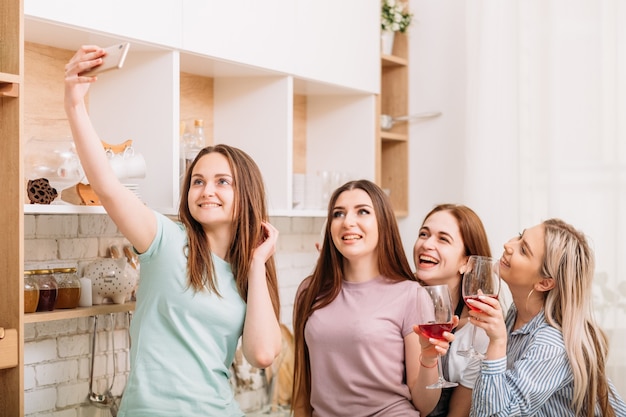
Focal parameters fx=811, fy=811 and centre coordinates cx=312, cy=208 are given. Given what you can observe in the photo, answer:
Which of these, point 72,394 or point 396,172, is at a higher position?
point 396,172

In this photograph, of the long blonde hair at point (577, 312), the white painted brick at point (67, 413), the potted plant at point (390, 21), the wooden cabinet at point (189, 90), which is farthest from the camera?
the potted plant at point (390, 21)

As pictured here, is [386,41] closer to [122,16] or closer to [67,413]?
[122,16]

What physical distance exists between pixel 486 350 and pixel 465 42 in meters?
1.72

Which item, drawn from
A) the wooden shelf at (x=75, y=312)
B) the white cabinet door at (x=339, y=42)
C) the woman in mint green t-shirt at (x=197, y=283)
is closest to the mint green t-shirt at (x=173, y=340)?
the woman in mint green t-shirt at (x=197, y=283)

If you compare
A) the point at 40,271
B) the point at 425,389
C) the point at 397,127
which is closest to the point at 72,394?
the point at 40,271

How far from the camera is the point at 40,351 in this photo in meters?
2.55

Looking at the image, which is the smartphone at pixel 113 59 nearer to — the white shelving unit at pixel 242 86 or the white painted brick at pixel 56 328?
the white shelving unit at pixel 242 86

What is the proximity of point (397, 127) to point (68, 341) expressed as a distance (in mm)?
1846

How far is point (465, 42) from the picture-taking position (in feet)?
11.6

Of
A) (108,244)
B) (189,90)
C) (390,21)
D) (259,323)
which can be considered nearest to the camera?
(259,323)

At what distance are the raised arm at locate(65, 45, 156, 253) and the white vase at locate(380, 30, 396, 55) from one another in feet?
5.77

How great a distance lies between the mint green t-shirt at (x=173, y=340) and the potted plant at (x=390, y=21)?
169 cm

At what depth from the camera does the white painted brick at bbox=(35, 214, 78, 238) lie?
254 centimetres

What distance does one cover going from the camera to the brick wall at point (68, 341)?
2529 mm
